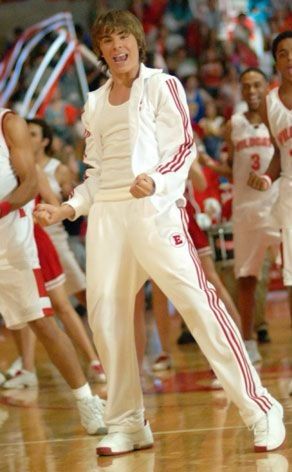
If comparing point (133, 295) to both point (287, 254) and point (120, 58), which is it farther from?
point (287, 254)

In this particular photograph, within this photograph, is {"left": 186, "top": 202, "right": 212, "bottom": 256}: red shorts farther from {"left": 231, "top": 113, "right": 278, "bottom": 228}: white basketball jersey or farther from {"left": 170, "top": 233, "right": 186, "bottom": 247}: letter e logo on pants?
{"left": 170, "top": 233, "right": 186, "bottom": 247}: letter e logo on pants

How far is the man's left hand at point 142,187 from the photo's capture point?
4953 mm

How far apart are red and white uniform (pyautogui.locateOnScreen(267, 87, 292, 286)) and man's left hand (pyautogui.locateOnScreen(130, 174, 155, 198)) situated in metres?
1.73

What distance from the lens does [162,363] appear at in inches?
332

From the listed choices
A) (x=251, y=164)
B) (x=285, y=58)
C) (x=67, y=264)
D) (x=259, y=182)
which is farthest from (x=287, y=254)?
(x=67, y=264)

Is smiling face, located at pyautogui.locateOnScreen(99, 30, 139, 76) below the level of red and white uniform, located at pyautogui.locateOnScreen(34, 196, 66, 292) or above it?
above

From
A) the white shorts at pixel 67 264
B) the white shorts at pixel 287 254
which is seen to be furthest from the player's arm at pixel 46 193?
the white shorts at pixel 287 254

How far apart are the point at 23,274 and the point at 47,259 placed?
4.83 ft

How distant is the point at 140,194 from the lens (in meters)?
4.96

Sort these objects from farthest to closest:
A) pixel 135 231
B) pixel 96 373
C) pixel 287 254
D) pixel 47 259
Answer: pixel 96 373 → pixel 47 259 → pixel 287 254 → pixel 135 231

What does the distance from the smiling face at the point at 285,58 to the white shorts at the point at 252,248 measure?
2007 millimetres

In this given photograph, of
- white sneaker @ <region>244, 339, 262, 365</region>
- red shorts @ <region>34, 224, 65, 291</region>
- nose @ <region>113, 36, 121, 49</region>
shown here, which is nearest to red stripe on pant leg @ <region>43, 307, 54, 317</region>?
red shorts @ <region>34, 224, 65, 291</region>

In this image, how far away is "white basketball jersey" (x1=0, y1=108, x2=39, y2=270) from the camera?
6.31 metres

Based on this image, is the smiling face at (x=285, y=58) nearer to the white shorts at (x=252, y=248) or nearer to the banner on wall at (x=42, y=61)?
the white shorts at (x=252, y=248)
